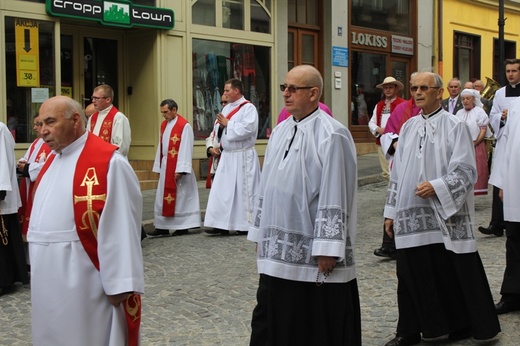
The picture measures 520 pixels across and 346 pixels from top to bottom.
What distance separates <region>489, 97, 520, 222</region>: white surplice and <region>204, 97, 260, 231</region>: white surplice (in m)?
4.98

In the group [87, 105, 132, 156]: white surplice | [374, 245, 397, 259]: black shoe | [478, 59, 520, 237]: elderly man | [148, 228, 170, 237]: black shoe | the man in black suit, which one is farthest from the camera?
the man in black suit

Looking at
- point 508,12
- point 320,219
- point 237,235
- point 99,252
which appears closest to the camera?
point 99,252

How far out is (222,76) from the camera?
17234 millimetres

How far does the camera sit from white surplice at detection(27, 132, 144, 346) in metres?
4.25

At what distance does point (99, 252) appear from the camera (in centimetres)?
425

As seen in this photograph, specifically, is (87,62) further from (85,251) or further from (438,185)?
(85,251)

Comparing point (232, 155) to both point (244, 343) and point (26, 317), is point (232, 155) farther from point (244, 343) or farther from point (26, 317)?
point (244, 343)

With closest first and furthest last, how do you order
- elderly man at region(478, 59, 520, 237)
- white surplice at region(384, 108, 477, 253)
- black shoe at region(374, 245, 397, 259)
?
white surplice at region(384, 108, 477, 253)
black shoe at region(374, 245, 397, 259)
elderly man at region(478, 59, 520, 237)

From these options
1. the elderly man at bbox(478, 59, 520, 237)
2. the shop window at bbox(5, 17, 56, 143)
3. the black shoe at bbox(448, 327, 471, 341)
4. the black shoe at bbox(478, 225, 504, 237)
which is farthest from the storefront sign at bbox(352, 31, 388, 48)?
the black shoe at bbox(448, 327, 471, 341)

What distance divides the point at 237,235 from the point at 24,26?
5.13 metres

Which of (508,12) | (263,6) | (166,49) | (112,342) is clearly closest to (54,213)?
(112,342)

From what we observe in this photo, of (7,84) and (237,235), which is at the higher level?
(7,84)

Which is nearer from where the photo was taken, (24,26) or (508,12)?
(24,26)

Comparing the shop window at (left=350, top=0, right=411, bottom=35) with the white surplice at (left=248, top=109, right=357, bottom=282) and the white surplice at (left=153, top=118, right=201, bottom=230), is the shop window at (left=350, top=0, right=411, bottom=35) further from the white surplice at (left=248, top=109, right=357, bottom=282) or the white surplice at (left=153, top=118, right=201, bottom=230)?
the white surplice at (left=248, top=109, right=357, bottom=282)
